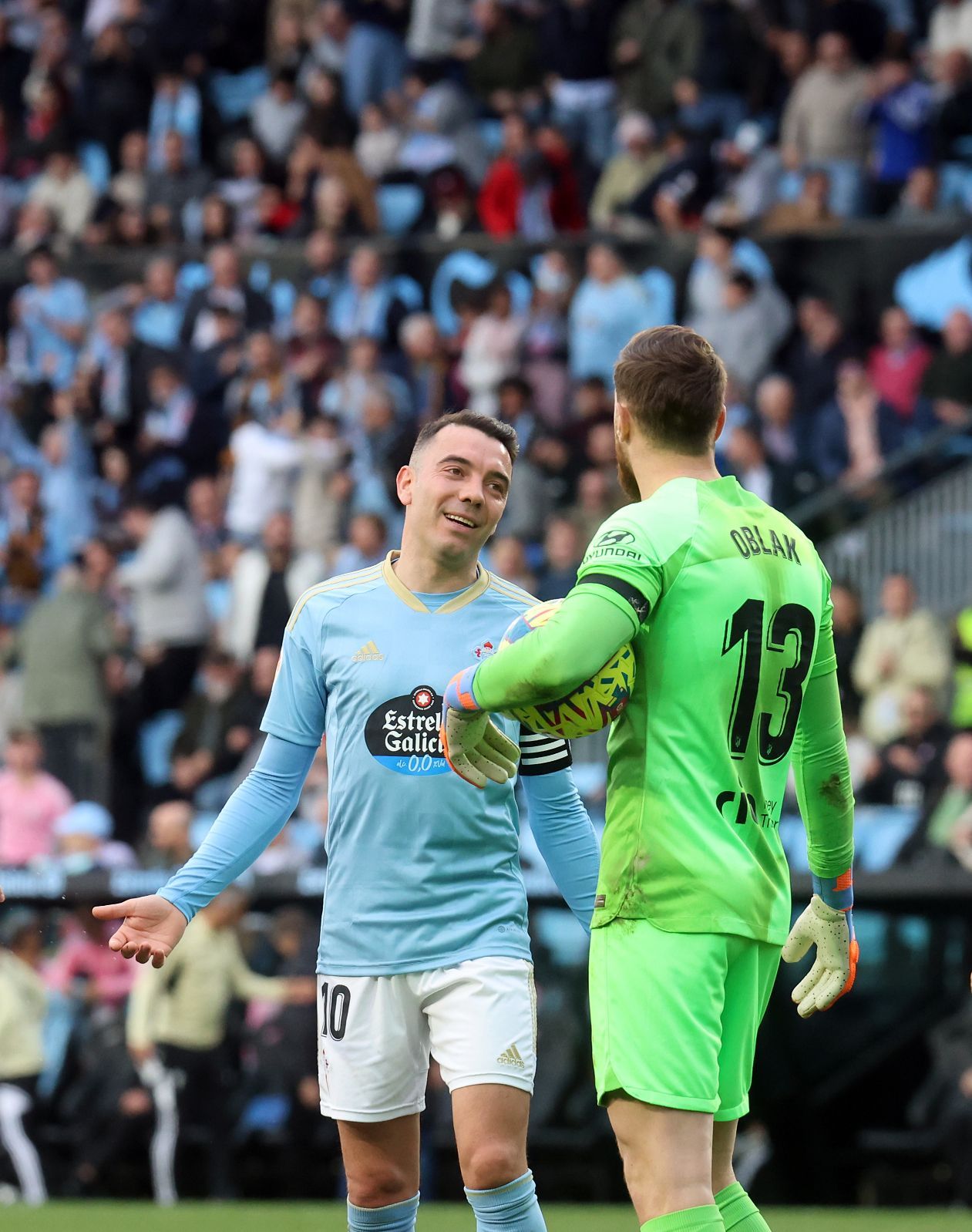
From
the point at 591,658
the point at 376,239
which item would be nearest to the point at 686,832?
the point at 591,658

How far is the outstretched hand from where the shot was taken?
15.2 feet

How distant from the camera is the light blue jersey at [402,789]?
4938 millimetres

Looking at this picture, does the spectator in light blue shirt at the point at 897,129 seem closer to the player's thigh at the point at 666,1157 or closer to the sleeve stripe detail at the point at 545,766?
the sleeve stripe detail at the point at 545,766

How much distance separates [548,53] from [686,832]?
14164mm

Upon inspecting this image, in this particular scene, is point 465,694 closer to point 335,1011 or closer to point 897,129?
point 335,1011

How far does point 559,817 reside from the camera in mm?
5074

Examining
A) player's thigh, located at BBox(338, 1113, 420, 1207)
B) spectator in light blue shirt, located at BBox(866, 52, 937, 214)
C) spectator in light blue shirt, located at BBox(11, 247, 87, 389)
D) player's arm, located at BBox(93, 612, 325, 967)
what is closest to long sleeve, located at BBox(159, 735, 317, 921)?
player's arm, located at BBox(93, 612, 325, 967)

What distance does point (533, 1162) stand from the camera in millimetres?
11484

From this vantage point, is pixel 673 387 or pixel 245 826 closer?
pixel 673 387

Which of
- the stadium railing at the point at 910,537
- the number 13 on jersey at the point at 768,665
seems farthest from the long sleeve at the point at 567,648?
the stadium railing at the point at 910,537

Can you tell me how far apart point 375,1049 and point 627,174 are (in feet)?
39.2

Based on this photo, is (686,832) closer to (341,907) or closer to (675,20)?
(341,907)

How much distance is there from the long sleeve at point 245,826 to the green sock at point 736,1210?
57.4 inches

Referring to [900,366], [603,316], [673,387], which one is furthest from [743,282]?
[673,387]
